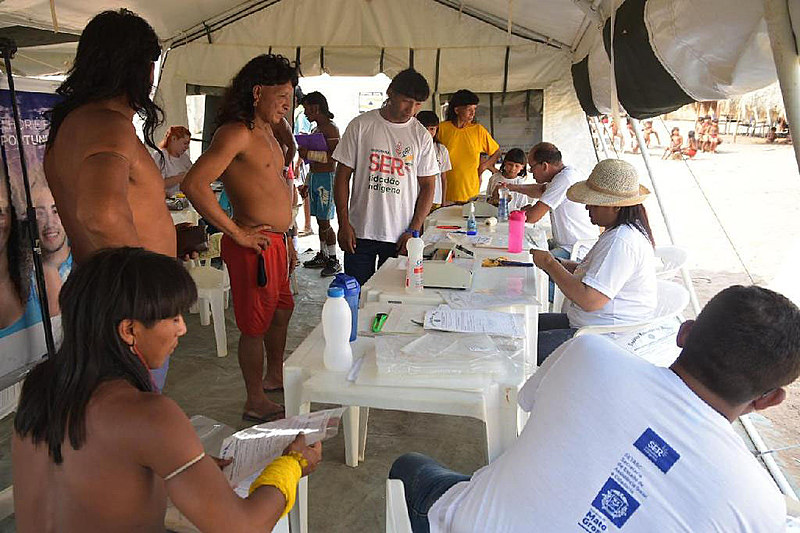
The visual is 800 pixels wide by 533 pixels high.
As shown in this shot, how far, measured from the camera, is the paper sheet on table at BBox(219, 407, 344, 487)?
Answer: 132cm

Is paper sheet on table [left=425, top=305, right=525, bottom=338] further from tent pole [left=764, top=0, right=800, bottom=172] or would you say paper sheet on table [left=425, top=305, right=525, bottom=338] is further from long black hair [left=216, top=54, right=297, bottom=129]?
long black hair [left=216, top=54, right=297, bottom=129]

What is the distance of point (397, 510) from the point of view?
1104 millimetres

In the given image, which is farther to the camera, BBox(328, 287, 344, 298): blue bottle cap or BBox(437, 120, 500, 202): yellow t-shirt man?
BBox(437, 120, 500, 202): yellow t-shirt man

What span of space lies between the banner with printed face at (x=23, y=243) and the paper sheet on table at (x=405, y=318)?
1350mm

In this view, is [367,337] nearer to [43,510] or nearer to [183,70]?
[43,510]

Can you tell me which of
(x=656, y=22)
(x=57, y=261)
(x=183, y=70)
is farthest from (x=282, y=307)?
(x=183, y=70)

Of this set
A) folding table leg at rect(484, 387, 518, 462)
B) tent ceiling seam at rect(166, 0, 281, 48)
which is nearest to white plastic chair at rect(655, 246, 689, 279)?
folding table leg at rect(484, 387, 518, 462)

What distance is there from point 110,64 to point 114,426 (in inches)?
48.8

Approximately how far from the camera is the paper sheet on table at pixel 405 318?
186 cm

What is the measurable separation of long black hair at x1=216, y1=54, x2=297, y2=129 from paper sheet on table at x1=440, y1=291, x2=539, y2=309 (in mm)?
1179

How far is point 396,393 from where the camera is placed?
60.1 inches

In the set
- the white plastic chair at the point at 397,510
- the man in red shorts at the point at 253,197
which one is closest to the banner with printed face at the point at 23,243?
the man in red shorts at the point at 253,197

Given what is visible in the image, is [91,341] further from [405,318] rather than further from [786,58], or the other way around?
[786,58]

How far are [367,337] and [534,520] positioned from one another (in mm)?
908
